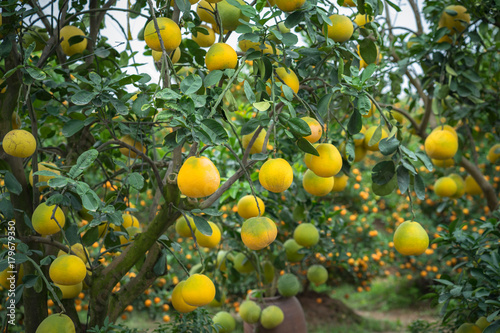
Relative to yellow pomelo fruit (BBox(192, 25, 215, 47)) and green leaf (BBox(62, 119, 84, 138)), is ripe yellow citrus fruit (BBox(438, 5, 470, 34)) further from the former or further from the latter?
green leaf (BBox(62, 119, 84, 138))

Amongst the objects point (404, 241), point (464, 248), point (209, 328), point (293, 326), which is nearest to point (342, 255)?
point (293, 326)

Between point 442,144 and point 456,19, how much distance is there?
687mm

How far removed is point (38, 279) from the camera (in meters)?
1.40

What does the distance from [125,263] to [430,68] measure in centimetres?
189

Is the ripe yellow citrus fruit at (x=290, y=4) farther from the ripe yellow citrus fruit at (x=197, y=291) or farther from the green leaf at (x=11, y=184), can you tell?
the green leaf at (x=11, y=184)

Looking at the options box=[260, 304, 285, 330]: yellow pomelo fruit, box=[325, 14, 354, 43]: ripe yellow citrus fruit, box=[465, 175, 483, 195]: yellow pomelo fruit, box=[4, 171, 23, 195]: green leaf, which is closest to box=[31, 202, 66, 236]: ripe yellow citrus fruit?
box=[4, 171, 23, 195]: green leaf

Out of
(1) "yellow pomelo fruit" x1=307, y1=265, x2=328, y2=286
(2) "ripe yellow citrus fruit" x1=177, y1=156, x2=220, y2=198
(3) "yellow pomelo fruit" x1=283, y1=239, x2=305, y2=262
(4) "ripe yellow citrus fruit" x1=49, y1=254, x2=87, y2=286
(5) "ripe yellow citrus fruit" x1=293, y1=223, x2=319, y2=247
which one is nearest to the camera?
(2) "ripe yellow citrus fruit" x1=177, y1=156, x2=220, y2=198

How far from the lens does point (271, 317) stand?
8.18 ft

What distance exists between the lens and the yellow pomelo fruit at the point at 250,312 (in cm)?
250

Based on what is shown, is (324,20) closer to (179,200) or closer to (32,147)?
(179,200)

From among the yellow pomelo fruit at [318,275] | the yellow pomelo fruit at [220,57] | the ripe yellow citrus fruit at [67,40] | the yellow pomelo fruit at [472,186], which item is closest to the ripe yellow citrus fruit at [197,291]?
the yellow pomelo fruit at [220,57]

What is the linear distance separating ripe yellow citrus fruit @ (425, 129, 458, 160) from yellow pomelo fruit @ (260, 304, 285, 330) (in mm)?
1293

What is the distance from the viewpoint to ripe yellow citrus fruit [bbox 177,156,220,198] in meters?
1.10

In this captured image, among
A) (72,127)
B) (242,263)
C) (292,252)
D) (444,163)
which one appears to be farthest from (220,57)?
(444,163)
